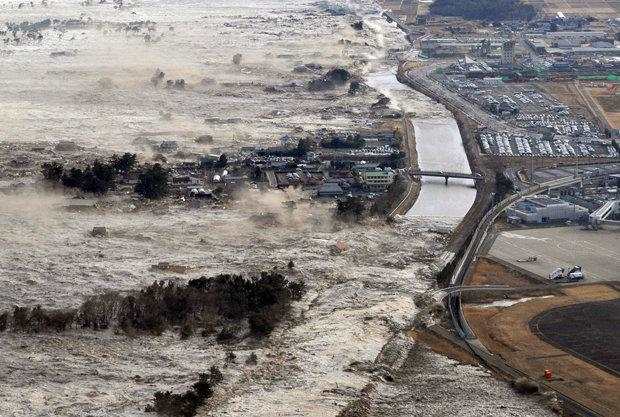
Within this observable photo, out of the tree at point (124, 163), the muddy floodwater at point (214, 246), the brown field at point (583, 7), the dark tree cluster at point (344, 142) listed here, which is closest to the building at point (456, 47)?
the muddy floodwater at point (214, 246)

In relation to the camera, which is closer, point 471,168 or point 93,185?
point 93,185

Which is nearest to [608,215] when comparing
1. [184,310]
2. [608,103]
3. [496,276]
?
[496,276]

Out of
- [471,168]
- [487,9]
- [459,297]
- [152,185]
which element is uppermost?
[459,297]

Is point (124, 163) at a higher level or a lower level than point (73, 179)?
lower

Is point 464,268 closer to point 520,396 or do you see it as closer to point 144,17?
point 520,396

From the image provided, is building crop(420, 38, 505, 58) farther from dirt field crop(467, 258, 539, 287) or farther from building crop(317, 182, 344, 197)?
dirt field crop(467, 258, 539, 287)

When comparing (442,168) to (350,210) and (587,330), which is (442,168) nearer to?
(350,210)
